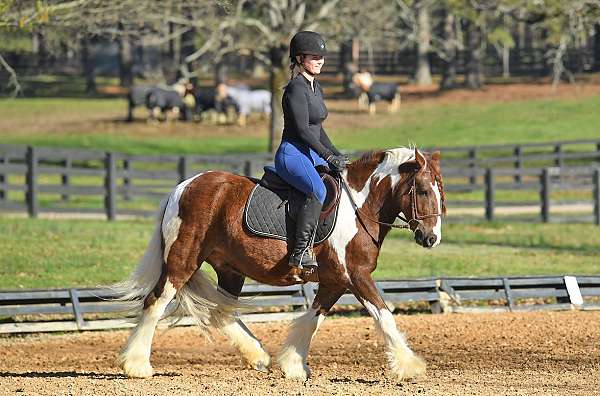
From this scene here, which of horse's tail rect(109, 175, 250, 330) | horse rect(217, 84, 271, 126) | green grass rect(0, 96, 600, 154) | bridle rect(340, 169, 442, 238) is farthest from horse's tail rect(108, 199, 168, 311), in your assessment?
horse rect(217, 84, 271, 126)

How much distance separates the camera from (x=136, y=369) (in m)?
10.1

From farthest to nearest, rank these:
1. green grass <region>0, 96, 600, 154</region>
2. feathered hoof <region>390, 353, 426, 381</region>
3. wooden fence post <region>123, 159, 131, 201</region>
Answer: green grass <region>0, 96, 600, 154</region>, wooden fence post <region>123, 159, 131, 201</region>, feathered hoof <region>390, 353, 426, 381</region>

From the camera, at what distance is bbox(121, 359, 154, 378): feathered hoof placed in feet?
33.0

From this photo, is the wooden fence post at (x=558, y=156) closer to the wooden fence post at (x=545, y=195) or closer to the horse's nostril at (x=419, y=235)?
the wooden fence post at (x=545, y=195)

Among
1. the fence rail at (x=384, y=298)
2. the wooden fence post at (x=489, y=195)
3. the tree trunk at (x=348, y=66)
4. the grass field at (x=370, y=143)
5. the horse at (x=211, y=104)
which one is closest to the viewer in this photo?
the fence rail at (x=384, y=298)

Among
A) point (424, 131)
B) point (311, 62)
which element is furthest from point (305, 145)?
point (424, 131)

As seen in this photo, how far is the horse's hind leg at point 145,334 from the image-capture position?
10086 mm

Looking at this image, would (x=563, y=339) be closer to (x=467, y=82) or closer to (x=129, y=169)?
(x=129, y=169)

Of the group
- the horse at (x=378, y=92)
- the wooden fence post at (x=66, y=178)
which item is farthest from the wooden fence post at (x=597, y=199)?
the horse at (x=378, y=92)

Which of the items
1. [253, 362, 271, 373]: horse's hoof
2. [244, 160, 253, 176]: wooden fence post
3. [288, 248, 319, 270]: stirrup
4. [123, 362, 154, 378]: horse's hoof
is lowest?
[244, 160, 253, 176]: wooden fence post

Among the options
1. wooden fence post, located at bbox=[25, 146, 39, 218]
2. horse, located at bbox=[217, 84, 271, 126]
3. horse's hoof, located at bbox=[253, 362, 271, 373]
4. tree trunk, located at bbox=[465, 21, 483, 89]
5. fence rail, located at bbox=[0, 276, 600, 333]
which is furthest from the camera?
tree trunk, located at bbox=[465, 21, 483, 89]

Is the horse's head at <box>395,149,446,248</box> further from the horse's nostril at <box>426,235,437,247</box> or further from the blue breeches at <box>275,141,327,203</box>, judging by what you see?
the blue breeches at <box>275,141,327,203</box>

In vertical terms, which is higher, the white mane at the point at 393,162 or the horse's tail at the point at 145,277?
the white mane at the point at 393,162

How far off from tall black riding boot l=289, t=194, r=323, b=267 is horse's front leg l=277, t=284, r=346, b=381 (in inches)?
16.8
